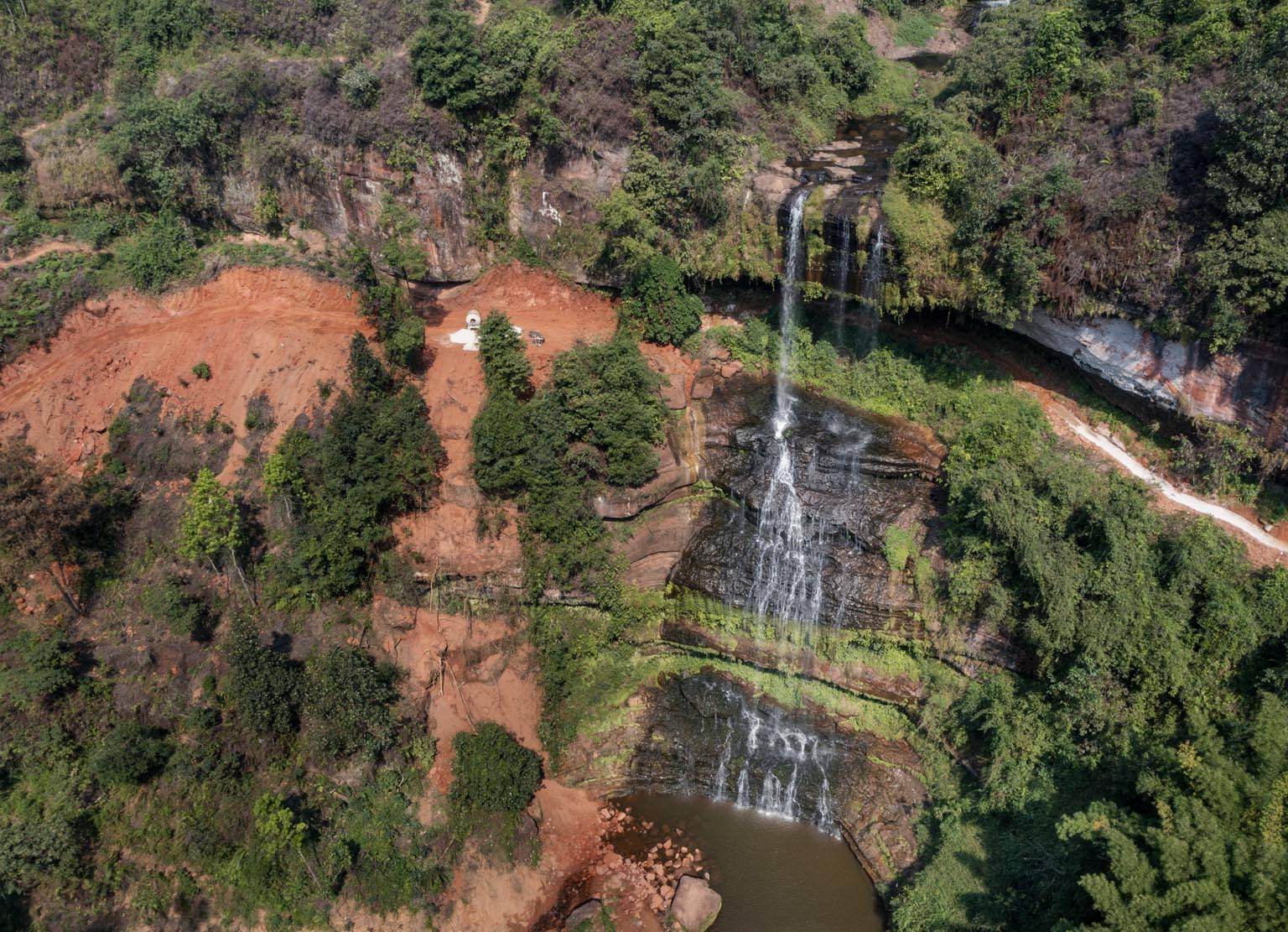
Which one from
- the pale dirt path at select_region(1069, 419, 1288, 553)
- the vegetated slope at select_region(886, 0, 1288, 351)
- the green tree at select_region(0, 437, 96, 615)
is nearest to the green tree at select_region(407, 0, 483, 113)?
the vegetated slope at select_region(886, 0, 1288, 351)

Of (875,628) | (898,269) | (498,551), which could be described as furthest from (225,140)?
(875,628)

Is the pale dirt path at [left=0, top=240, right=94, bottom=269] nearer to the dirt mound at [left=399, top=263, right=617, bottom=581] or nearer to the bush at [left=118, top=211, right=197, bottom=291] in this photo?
the bush at [left=118, top=211, right=197, bottom=291]

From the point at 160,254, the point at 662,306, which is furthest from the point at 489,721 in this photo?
the point at 160,254

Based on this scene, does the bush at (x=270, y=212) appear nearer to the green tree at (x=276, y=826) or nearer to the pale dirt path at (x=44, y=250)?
the pale dirt path at (x=44, y=250)

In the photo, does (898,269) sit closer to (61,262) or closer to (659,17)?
(659,17)

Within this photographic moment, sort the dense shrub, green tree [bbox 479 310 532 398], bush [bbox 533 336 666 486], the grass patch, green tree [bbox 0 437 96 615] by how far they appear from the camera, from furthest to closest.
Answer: the grass patch
green tree [bbox 479 310 532 398]
bush [bbox 533 336 666 486]
the dense shrub
green tree [bbox 0 437 96 615]

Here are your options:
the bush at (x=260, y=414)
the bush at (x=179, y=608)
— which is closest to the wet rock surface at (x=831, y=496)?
the bush at (x=179, y=608)

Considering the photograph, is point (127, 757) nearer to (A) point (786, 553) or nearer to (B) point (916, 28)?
(A) point (786, 553)
